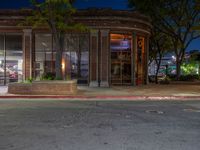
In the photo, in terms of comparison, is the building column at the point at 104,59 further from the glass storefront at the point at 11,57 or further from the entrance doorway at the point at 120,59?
the glass storefront at the point at 11,57

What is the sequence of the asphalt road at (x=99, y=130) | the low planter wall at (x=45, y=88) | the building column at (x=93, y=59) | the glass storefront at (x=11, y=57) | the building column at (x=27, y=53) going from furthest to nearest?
1. the glass storefront at (x=11, y=57)
2. the building column at (x=27, y=53)
3. the building column at (x=93, y=59)
4. the low planter wall at (x=45, y=88)
5. the asphalt road at (x=99, y=130)

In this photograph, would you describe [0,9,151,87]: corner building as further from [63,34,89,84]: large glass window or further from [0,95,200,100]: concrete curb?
[0,95,200,100]: concrete curb

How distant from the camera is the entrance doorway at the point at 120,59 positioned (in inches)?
1259

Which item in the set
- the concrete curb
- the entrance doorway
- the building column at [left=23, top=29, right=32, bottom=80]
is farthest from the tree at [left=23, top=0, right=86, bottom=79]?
the entrance doorway

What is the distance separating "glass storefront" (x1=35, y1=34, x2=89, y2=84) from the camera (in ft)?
104

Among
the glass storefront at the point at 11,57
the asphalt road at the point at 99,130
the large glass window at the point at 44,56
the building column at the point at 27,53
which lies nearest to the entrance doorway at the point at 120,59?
the large glass window at the point at 44,56

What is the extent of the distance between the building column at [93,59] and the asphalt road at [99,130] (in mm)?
17586

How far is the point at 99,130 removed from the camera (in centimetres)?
955

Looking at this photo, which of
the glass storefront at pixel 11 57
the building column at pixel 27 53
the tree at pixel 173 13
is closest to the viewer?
the building column at pixel 27 53

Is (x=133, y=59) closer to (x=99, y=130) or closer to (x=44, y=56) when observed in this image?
(x=44, y=56)

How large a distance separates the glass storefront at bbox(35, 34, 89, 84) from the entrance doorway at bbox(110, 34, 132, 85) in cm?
237

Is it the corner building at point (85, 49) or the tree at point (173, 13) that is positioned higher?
the tree at point (173, 13)

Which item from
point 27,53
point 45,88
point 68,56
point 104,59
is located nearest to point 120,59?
point 104,59

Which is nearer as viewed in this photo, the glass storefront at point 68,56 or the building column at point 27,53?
the building column at point 27,53
